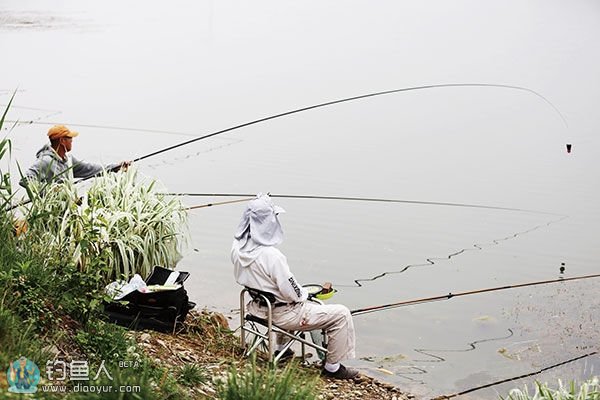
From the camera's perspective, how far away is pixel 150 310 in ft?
18.1

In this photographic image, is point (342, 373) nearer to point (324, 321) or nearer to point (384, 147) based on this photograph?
point (324, 321)

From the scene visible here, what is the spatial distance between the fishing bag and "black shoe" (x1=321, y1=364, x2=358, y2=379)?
90cm

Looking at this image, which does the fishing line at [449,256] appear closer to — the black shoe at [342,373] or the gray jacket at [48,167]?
the black shoe at [342,373]

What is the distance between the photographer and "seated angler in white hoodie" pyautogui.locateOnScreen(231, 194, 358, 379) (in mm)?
5273

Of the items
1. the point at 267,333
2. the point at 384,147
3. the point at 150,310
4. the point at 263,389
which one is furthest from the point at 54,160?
the point at 384,147

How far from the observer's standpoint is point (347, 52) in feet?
60.7

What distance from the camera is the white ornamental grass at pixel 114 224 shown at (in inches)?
225

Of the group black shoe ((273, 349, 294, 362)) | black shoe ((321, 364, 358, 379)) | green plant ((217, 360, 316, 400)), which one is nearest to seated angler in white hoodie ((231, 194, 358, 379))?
black shoe ((321, 364, 358, 379))

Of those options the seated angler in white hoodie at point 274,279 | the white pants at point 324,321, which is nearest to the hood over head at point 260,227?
the seated angler in white hoodie at point 274,279

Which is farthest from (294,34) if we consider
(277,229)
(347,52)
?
(277,229)

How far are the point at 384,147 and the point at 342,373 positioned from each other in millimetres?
6531

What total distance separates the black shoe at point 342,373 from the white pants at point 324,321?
0.27 feet

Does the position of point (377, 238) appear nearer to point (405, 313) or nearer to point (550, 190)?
point (405, 313)

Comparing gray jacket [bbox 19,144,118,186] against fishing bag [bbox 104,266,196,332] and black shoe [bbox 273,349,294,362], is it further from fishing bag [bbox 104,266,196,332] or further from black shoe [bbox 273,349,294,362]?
black shoe [bbox 273,349,294,362]
